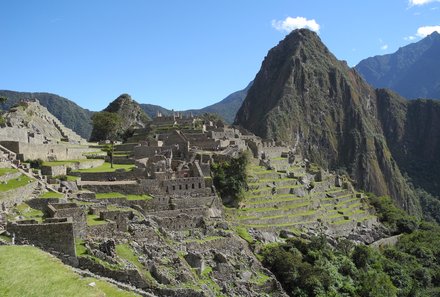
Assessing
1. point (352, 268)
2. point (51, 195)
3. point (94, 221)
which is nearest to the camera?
point (94, 221)

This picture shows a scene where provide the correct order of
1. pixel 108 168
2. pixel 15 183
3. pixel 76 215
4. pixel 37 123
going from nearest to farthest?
pixel 76 215 < pixel 15 183 < pixel 108 168 < pixel 37 123

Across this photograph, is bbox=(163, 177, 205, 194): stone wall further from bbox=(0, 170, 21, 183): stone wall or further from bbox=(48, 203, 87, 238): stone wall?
bbox=(48, 203, 87, 238): stone wall

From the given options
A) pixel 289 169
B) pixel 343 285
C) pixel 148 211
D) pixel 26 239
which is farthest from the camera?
pixel 289 169

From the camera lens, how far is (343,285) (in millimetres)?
39156

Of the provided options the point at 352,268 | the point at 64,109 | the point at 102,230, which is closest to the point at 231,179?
the point at 352,268

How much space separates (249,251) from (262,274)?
7.87 feet

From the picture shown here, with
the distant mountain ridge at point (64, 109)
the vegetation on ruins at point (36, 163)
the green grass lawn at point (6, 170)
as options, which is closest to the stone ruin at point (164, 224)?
the vegetation on ruins at point (36, 163)

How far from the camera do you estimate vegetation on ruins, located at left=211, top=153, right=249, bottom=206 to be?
4203 cm

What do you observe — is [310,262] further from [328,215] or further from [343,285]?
[328,215]

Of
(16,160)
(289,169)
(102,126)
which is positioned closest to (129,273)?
(16,160)

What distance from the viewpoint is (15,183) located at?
1142 inches

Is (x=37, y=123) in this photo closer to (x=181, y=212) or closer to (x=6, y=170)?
(x=6, y=170)

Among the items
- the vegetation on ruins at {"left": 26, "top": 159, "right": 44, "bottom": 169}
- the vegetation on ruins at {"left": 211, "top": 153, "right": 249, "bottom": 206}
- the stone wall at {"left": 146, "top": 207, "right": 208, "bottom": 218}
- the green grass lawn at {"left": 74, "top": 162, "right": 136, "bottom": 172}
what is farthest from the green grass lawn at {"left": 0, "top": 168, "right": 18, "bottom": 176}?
the vegetation on ruins at {"left": 211, "top": 153, "right": 249, "bottom": 206}

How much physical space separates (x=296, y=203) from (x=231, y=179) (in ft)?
38.0
